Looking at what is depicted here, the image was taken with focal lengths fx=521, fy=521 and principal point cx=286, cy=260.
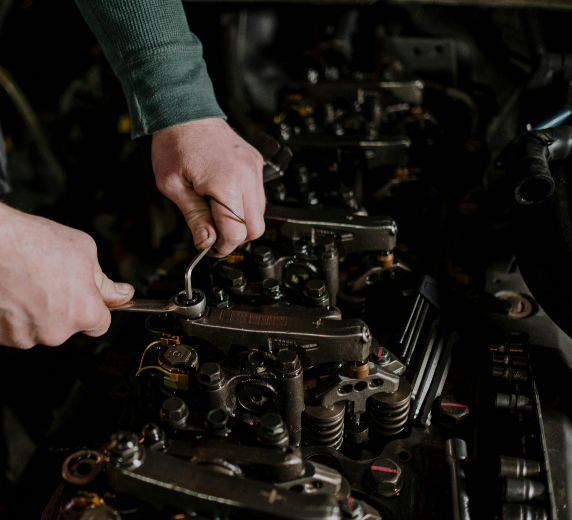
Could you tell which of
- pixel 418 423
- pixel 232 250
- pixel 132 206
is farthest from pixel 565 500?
pixel 132 206

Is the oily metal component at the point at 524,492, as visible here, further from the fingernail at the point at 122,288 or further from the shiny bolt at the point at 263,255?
the fingernail at the point at 122,288

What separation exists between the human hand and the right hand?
1.16ft

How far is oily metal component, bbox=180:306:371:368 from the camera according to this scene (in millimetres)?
1168

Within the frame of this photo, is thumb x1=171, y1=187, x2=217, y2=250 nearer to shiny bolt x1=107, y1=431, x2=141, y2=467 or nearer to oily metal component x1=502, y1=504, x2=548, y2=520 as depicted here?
shiny bolt x1=107, y1=431, x2=141, y2=467

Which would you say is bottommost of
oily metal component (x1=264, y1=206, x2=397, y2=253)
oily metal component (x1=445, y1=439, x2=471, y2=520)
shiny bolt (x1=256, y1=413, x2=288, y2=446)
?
oily metal component (x1=445, y1=439, x2=471, y2=520)

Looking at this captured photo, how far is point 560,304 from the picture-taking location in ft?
4.22

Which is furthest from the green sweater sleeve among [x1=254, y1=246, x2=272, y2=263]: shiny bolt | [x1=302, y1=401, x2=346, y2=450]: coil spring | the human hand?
[x1=302, y1=401, x2=346, y2=450]: coil spring

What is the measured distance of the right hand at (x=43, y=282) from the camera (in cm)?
109

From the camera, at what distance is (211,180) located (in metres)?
1.45

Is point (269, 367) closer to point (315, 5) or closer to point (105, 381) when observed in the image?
point (105, 381)

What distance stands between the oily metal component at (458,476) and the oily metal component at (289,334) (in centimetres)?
28

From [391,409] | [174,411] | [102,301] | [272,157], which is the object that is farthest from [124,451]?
[272,157]

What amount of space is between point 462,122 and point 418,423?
159 cm

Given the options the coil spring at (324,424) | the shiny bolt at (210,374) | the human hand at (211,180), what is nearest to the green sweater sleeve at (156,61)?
the human hand at (211,180)
